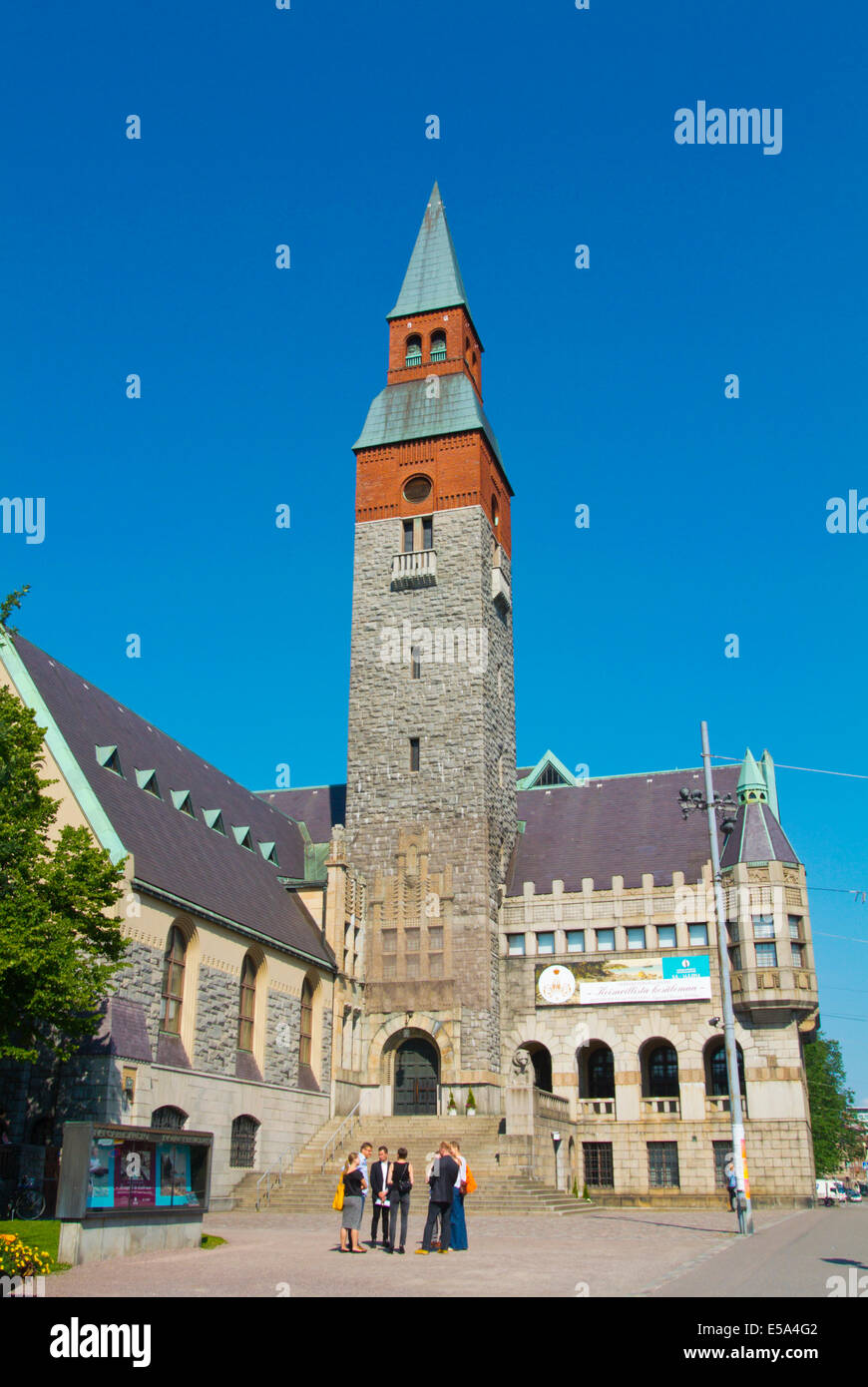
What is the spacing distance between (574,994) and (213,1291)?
30.4 meters

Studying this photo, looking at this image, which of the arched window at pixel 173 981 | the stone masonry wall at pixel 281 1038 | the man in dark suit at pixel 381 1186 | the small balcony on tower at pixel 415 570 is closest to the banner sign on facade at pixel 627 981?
the stone masonry wall at pixel 281 1038

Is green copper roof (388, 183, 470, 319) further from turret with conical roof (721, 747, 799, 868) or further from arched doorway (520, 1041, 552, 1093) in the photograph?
arched doorway (520, 1041, 552, 1093)

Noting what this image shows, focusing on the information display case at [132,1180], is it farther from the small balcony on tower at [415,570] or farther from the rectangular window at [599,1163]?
the small balcony on tower at [415,570]

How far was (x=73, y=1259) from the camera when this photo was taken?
16.5m

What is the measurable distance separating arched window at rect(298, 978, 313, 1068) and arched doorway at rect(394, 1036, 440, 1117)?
467 cm

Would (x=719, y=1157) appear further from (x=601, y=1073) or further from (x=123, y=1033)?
(x=123, y=1033)

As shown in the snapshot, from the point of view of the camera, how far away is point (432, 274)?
53.5 m

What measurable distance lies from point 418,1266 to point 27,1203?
11.0m

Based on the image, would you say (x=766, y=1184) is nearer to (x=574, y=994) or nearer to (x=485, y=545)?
(x=574, y=994)

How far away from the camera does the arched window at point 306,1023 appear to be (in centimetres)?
3816

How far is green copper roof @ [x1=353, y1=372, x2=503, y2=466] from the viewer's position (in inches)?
1914

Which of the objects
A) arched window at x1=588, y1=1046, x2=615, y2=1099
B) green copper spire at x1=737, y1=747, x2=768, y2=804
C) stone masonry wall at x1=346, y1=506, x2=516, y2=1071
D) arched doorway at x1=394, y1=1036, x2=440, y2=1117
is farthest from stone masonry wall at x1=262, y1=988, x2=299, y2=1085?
green copper spire at x1=737, y1=747, x2=768, y2=804

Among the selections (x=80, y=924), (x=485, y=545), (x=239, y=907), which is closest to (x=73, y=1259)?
(x=80, y=924)
